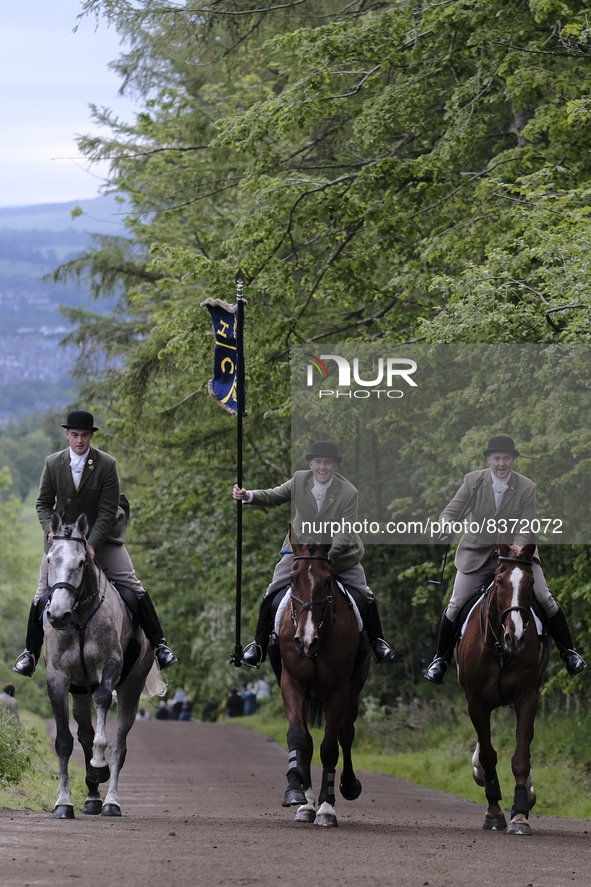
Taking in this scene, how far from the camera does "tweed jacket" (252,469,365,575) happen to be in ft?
35.8

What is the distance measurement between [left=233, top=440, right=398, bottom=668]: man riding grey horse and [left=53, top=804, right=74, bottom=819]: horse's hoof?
1.99 meters

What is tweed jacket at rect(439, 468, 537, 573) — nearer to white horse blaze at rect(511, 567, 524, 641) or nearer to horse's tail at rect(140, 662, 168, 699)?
white horse blaze at rect(511, 567, 524, 641)

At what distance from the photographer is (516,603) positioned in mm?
10195

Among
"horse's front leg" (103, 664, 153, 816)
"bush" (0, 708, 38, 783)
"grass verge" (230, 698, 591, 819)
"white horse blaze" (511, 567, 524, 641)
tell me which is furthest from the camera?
"grass verge" (230, 698, 591, 819)

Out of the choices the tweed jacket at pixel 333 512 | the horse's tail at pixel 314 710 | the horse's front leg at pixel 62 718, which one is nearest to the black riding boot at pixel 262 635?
the tweed jacket at pixel 333 512

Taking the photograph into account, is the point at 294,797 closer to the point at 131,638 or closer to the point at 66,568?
the point at 131,638

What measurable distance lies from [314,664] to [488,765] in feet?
6.65

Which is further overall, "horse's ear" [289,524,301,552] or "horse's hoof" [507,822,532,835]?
"horse's ear" [289,524,301,552]

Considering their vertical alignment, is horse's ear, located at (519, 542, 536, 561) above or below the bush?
above

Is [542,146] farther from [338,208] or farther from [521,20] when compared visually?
[338,208]

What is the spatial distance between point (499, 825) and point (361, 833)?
1.63m

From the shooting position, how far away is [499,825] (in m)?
11.1

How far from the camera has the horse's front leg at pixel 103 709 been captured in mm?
10758

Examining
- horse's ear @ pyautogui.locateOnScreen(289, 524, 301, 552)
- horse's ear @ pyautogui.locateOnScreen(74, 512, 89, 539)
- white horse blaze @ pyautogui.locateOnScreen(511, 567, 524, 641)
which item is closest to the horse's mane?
horse's ear @ pyautogui.locateOnScreen(74, 512, 89, 539)
